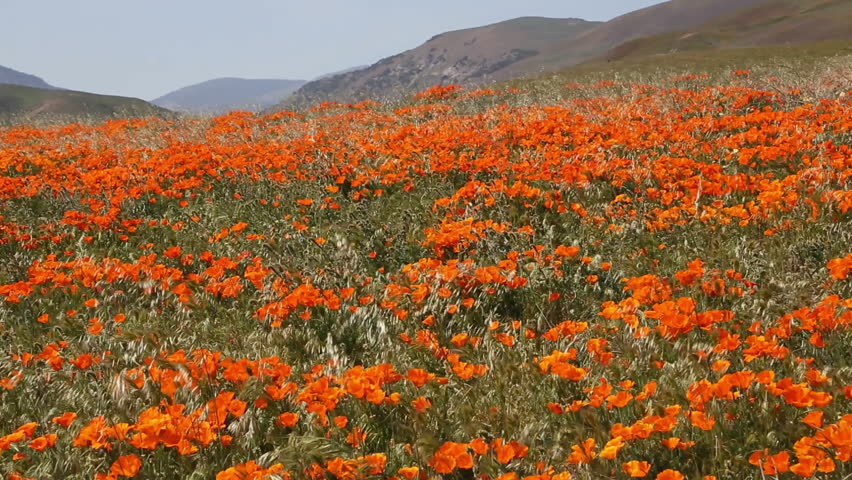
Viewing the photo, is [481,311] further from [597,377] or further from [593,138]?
[593,138]

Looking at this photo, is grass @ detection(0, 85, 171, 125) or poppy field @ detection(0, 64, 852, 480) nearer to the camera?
poppy field @ detection(0, 64, 852, 480)

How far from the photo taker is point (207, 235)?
6.79 meters

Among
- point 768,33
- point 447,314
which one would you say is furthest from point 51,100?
point 447,314

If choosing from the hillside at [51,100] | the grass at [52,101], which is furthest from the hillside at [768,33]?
the hillside at [51,100]

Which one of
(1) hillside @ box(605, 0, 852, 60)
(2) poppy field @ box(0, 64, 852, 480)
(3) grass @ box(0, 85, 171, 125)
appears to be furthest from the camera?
(3) grass @ box(0, 85, 171, 125)

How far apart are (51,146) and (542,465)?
13.8m

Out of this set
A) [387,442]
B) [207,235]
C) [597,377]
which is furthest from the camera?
[207,235]

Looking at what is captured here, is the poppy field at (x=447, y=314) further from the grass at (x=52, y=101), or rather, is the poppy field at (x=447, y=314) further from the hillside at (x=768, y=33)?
the grass at (x=52, y=101)

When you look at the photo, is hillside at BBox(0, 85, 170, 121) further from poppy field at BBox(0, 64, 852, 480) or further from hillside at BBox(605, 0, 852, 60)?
poppy field at BBox(0, 64, 852, 480)

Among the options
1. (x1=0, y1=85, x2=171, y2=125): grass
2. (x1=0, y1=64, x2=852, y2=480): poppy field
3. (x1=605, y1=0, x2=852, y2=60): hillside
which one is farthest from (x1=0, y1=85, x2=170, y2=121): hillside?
(x1=0, y1=64, x2=852, y2=480): poppy field

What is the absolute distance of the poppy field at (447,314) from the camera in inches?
112

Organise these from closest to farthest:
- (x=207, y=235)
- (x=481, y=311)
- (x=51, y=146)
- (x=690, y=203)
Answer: (x=481, y=311), (x=690, y=203), (x=207, y=235), (x=51, y=146)

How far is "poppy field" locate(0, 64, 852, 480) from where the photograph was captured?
2.85 meters

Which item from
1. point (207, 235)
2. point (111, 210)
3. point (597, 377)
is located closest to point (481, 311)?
point (597, 377)
